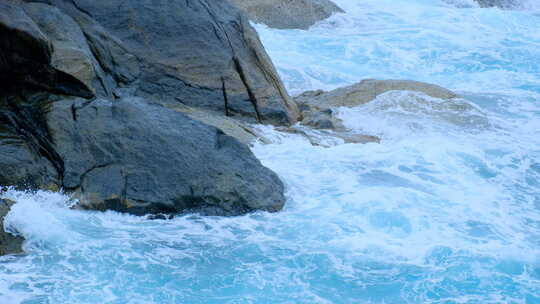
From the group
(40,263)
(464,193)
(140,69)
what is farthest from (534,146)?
(40,263)

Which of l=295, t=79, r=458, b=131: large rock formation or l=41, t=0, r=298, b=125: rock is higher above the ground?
l=41, t=0, r=298, b=125: rock

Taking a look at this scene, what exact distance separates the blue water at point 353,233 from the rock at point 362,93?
235mm

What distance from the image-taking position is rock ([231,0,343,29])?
15.4 m

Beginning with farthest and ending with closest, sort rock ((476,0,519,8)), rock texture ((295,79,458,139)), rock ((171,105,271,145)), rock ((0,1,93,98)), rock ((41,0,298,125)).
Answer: rock ((476,0,519,8)) < rock texture ((295,79,458,139)) < rock ((41,0,298,125)) < rock ((171,105,271,145)) < rock ((0,1,93,98))

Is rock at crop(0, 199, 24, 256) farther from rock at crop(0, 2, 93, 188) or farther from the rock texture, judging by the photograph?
the rock texture

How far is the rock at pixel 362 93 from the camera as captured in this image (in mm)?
10078

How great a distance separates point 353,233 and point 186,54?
330 cm

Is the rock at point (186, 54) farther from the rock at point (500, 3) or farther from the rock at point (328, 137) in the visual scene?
the rock at point (500, 3)

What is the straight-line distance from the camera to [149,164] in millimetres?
6238

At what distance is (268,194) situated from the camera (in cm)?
656

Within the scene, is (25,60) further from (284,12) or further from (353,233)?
(284,12)

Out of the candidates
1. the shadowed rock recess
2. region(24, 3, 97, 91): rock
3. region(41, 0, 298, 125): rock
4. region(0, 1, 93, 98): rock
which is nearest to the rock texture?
region(41, 0, 298, 125): rock

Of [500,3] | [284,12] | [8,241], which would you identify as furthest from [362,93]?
[500,3]

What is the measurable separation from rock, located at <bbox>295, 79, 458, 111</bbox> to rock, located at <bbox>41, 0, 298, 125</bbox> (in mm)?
1306
